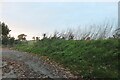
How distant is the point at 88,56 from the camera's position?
1891 cm

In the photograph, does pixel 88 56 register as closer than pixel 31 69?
No

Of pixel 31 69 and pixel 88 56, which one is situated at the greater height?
pixel 88 56

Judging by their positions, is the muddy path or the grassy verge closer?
the muddy path

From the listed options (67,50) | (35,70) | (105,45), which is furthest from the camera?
(67,50)

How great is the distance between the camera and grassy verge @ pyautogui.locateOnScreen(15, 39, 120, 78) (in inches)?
638

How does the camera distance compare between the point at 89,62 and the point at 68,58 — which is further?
the point at 68,58

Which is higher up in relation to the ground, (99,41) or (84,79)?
(99,41)

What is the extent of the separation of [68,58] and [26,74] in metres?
3.99

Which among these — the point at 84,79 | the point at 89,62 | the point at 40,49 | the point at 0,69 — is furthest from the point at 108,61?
the point at 40,49

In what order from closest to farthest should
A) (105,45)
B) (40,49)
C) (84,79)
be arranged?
(84,79) < (105,45) < (40,49)

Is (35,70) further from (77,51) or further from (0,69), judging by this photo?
(77,51)

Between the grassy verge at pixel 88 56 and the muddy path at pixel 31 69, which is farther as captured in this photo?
the grassy verge at pixel 88 56

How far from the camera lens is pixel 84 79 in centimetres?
1558

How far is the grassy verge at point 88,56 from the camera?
16.2 m
